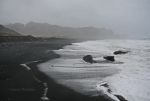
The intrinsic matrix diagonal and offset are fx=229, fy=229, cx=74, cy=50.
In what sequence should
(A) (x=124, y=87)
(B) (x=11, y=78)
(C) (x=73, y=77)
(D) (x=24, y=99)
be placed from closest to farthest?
Result: (D) (x=24, y=99), (A) (x=124, y=87), (B) (x=11, y=78), (C) (x=73, y=77)

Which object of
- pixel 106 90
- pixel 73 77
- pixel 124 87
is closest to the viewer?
pixel 106 90

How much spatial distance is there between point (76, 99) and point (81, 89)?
2.80 m

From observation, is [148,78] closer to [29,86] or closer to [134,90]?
[134,90]

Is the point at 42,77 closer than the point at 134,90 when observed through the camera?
No

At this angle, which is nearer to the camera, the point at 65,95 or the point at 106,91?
the point at 65,95

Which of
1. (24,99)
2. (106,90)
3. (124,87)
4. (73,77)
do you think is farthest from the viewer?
(73,77)

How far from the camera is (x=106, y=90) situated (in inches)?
690

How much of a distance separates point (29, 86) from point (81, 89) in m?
4.19

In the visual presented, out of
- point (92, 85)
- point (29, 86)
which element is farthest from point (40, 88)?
point (92, 85)

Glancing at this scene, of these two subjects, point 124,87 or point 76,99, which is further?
point 124,87

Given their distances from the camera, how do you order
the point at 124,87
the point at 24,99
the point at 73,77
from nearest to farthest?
the point at 24,99
the point at 124,87
the point at 73,77

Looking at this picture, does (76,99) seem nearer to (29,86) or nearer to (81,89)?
(81,89)

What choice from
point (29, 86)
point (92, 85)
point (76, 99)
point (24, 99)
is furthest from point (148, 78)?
point (24, 99)

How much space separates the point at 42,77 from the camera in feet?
74.1
